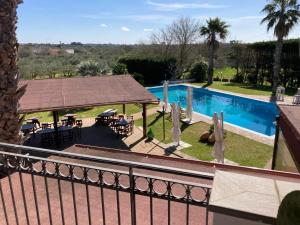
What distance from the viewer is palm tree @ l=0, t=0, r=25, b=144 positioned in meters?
7.78

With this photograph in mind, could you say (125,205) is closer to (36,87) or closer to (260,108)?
(36,87)

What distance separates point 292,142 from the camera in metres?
7.27

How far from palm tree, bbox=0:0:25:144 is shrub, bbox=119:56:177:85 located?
25.6 m

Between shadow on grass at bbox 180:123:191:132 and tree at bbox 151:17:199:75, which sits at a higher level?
tree at bbox 151:17:199:75

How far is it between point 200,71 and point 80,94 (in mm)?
21386

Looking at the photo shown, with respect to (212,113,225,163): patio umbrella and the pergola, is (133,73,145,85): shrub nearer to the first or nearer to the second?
the pergola

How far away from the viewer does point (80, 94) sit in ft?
50.8

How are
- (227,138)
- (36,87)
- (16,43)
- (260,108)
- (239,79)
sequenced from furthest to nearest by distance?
(239,79) < (260,108) < (36,87) < (227,138) < (16,43)

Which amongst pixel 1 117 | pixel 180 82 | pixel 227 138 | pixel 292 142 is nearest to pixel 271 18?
pixel 180 82

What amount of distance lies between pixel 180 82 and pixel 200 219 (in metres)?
29.1

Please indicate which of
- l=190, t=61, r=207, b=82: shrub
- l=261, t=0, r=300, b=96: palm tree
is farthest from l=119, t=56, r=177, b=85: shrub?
l=261, t=0, r=300, b=96: palm tree

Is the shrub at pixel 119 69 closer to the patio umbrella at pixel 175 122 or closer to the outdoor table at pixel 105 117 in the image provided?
the outdoor table at pixel 105 117

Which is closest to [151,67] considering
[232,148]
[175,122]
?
[175,122]

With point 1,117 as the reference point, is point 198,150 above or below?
below
